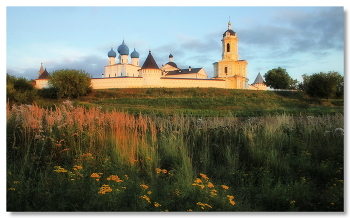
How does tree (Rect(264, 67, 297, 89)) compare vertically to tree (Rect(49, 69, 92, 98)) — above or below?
above

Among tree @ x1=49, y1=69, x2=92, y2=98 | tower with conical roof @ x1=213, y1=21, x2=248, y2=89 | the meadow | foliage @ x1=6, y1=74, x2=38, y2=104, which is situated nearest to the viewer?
the meadow

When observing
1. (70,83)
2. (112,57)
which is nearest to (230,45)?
(112,57)

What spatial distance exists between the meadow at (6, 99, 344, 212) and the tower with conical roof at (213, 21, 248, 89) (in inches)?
1434

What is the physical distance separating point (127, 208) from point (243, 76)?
40861 mm

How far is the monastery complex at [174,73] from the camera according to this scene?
1414 inches

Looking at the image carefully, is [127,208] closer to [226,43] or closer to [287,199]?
[287,199]

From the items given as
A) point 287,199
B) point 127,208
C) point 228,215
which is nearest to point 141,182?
point 127,208

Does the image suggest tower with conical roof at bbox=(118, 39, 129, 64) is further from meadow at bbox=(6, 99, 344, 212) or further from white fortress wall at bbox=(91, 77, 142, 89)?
meadow at bbox=(6, 99, 344, 212)

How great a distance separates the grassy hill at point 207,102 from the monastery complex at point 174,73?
5388mm

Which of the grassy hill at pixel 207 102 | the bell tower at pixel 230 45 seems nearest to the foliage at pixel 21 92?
the grassy hill at pixel 207 102

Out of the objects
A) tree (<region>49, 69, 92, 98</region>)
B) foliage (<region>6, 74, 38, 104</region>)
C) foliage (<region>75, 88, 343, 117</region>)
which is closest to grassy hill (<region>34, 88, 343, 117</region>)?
foliage (<region>75, 88, 343, 117</region>)

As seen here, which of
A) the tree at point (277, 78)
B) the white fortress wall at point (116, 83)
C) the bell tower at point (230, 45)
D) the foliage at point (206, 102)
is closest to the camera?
the foliage at point (206, 102)

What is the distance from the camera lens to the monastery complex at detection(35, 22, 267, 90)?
118ft

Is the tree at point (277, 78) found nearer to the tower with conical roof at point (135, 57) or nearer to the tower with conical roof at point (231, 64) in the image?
the tower with conical roof at point (231, 64)
